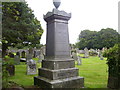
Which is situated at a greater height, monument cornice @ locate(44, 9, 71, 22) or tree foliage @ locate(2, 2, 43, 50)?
tree foliage @ locate(2, 2, 43, 50)

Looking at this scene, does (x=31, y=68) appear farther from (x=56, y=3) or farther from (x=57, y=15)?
(x=56, y=3)

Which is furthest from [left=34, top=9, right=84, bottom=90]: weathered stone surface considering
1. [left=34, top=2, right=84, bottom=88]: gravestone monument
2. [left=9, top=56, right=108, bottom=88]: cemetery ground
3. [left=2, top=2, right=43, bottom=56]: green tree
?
[left=2, top=2, right=43, bottom=56]: green tree

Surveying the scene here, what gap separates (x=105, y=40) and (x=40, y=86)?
144 ft

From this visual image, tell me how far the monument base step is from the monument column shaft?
1080 millimetres

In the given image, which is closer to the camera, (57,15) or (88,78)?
(57,15)

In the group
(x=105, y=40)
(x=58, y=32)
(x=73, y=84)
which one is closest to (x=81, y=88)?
(x=73, y=84)

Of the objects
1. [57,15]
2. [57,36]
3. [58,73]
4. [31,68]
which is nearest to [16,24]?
[31,68]

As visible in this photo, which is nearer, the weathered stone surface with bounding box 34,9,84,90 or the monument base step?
the monument base step

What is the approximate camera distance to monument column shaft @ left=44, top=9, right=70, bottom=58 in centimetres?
545

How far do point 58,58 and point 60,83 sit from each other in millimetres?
1084

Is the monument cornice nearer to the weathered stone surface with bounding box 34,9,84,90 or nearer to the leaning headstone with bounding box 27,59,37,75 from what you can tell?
the weathered stone surface with bounding box 34,9,84,90

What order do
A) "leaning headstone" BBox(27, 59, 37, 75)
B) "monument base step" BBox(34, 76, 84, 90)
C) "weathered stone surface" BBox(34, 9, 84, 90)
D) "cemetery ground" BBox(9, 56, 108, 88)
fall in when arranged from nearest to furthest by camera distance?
"monument base step" BBox(34, 76, 84, 90) → "weathered stone surface" BBox(34, 9, 84, 90) → "cemetery ground" BBox(9, 56, 108, 88) → "leaning headstone" BBox(27, 59, 37, 75)

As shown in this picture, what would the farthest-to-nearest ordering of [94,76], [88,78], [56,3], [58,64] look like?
1. [94,76]
2. [88,78]
3. [56,3]
4. [58,64]

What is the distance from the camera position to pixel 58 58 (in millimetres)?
5438
